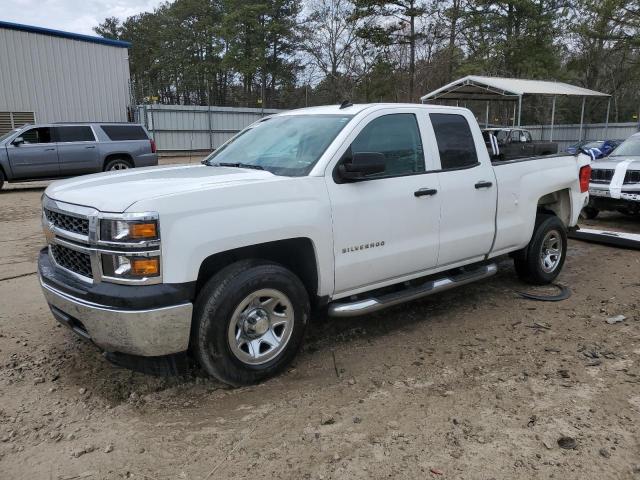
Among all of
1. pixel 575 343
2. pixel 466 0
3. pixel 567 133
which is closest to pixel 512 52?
pixel 466 0

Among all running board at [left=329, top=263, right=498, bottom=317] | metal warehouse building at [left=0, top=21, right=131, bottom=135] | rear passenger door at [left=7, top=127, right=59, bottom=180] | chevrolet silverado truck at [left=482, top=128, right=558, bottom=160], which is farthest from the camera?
metal warehouse building at [left=0, top=21, right=131, bottom=135]

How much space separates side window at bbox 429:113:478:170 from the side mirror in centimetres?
106

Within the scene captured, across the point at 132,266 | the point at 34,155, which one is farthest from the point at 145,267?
the point at 34,155

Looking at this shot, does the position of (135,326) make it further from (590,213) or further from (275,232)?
(590,213)

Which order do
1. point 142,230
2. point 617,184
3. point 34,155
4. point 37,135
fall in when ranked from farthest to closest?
point 37,135 → point 34,155 → point 617,184 → point 142,230

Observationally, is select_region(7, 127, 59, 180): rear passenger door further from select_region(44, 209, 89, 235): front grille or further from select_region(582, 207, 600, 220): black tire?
select_region(582, 207, 600, 220): black tire

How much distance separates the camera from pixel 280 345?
366cm

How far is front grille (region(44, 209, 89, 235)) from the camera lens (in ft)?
10.6

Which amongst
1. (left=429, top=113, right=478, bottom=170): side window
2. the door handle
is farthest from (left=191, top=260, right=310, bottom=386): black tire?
(left=429, top=113, right=478, bottom=170): side window

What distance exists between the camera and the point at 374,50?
103ft

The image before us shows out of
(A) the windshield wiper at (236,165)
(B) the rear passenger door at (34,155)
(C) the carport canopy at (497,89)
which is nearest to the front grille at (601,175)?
(A) the windshield wiper at (236,165)

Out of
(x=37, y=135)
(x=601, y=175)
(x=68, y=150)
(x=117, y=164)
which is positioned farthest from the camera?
(x=117, y=164)

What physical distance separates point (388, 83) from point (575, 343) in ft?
99.2

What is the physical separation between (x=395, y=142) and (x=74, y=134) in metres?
13.1
